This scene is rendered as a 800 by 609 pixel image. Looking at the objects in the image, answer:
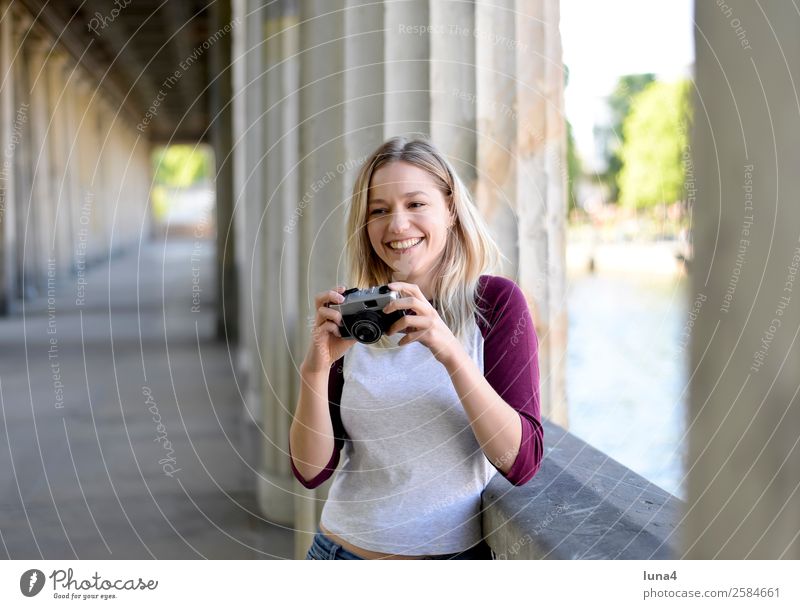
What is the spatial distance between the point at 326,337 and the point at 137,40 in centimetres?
2074

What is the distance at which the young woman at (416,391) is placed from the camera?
1.64 metres

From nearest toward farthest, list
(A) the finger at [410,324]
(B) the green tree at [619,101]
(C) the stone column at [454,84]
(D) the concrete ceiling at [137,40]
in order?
(A) the finger at [410,324], (B) the green tree at [619,101], (C) the stone column at [454,84], (D) the concrete ceiling at [137,40]

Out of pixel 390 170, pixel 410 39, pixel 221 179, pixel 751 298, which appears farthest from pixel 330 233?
pixel 221 179

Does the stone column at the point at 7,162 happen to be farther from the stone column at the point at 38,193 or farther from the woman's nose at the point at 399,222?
the woman's nose at the point at 399,222

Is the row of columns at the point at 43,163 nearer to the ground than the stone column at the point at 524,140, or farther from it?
farther from it

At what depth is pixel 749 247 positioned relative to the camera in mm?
1028

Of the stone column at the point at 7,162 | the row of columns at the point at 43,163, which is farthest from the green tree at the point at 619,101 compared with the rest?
the stone column at the point at 7,162

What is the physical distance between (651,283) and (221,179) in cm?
2010

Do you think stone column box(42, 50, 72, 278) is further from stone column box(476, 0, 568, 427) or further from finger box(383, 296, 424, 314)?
finger box(383, 296, 424, 314)

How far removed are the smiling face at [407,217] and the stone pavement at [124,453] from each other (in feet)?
4.58

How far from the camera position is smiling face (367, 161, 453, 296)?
5.53ft

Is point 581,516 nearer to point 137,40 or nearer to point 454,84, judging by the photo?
point 454,84

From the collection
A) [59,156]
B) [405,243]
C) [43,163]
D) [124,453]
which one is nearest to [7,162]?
[43,163]
